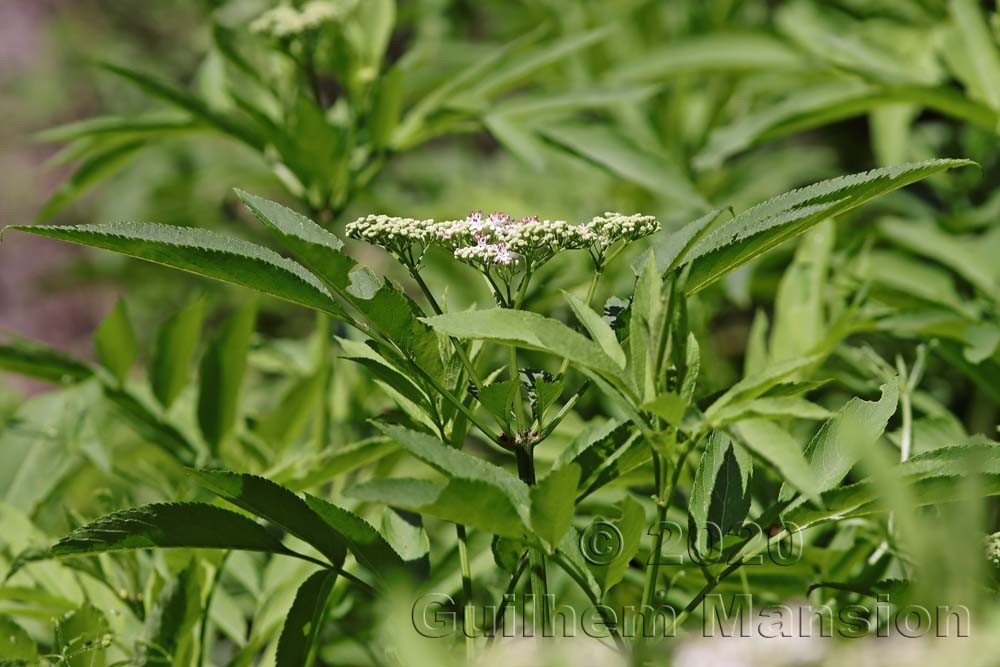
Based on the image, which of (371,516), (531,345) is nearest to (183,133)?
(371,516)

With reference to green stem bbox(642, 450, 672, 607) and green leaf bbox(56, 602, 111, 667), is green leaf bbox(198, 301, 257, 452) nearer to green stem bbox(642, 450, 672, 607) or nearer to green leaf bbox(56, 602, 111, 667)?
green leaf bbox(56, 602, 111, 667)

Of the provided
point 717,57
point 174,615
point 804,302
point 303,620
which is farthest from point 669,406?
point 717,57

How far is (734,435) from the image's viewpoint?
1.48ft

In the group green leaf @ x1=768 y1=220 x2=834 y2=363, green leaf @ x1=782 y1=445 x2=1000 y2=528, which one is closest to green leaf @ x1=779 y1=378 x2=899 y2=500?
green leaf @ x1=782 y1=445 x2=1000 y2=528

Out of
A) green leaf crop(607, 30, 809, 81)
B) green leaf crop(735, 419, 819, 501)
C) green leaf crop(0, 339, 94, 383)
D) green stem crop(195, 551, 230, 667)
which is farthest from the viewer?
green leaf crop(607, 30, 809, 81)

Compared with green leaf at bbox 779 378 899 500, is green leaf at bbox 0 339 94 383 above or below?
above

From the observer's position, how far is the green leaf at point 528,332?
18.6 inches

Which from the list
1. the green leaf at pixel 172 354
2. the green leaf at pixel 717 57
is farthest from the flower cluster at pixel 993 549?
the green leaf at pixel 717 57

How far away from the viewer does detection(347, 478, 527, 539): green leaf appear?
1.46 feet

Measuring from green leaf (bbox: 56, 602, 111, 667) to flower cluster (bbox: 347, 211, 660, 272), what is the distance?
30 centimetres

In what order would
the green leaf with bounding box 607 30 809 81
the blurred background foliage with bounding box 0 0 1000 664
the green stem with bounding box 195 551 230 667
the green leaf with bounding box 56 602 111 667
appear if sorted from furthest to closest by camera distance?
the green leaf with bounding box 607 30 809 81 < the blurred background foliage with bounding box 0 0 1000 664 < the green stem with bounding box 195 551 230 667 < the green leaf with bounding box 56 602 111 667

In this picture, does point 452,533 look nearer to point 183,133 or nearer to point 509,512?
point 183,133

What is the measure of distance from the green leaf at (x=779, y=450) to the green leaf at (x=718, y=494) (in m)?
0.14

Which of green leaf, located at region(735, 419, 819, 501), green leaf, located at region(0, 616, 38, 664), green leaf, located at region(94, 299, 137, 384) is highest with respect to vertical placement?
green leaf, located at region(94, 299, 137, 384)
